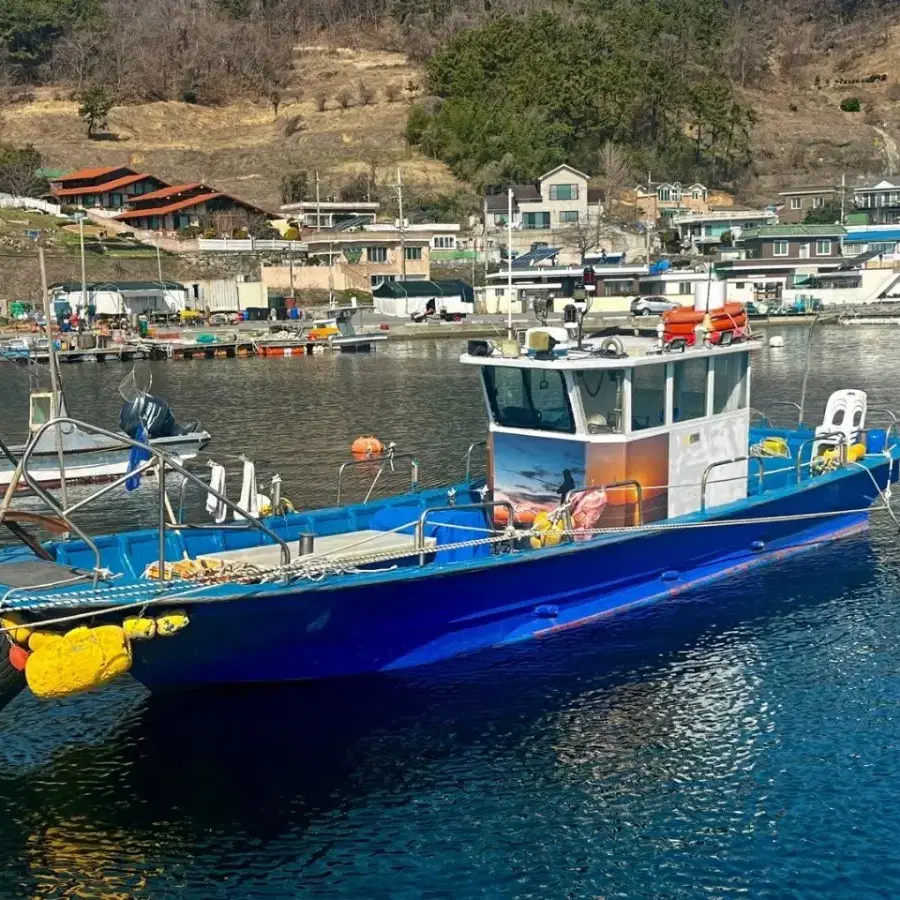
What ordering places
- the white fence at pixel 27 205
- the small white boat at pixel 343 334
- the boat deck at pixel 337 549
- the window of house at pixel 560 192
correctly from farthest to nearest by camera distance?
the window of house at pixel 560 192 < the white fence at pixel 27 205 < the small white boat at pixel 343 334 < the boat deck at pixel 337 549

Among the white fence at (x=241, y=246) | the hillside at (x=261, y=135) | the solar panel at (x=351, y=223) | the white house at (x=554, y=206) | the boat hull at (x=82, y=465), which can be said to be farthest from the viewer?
the hillside at (x=261, y=135)

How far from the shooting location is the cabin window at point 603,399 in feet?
56.4

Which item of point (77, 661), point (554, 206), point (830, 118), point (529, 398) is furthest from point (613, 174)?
point (77, 661)

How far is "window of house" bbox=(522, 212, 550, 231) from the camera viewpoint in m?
114

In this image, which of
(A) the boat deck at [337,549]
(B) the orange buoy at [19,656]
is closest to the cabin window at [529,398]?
(A) the boat deck at [337,549]

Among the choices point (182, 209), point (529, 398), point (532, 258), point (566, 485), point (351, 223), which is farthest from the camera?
point (351, 223)

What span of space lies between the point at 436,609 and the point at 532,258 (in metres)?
86.6

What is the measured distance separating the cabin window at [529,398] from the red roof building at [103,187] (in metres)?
98.6

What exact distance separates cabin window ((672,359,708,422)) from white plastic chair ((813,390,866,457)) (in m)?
5.10

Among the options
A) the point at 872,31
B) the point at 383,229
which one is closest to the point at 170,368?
the point at 383,229

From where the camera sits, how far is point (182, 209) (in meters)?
105

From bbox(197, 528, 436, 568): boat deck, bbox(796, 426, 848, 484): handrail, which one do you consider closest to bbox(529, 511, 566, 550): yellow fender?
bbox(197, 528, 436, 568): boat deck

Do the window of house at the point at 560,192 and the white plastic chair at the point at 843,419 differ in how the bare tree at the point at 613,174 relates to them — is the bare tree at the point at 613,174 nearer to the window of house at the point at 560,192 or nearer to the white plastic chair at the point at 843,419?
the window of house at the point at 560,192

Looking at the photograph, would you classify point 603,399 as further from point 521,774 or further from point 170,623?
point 170,623
